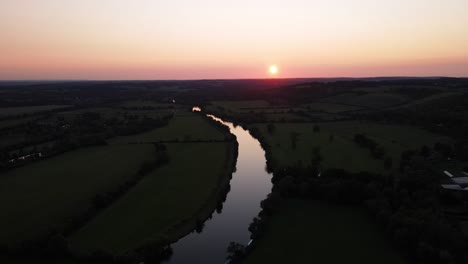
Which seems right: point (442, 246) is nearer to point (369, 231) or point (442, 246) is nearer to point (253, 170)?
point (369, 231)

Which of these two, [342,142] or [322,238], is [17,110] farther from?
[322,238]

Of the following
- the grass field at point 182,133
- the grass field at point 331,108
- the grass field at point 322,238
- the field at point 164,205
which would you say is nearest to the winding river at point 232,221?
the field at point 164,205

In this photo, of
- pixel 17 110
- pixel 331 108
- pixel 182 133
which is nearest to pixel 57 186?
pixel 182 133

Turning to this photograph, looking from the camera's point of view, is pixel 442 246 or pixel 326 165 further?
pixel 326 165

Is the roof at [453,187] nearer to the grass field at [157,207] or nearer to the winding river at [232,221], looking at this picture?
the winding river at [232,221]

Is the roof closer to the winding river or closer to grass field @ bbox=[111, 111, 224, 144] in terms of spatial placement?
the winding river

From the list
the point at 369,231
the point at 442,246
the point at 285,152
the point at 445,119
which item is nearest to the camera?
the point at 442,246

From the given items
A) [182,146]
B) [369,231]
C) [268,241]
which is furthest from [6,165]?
[369,231]
